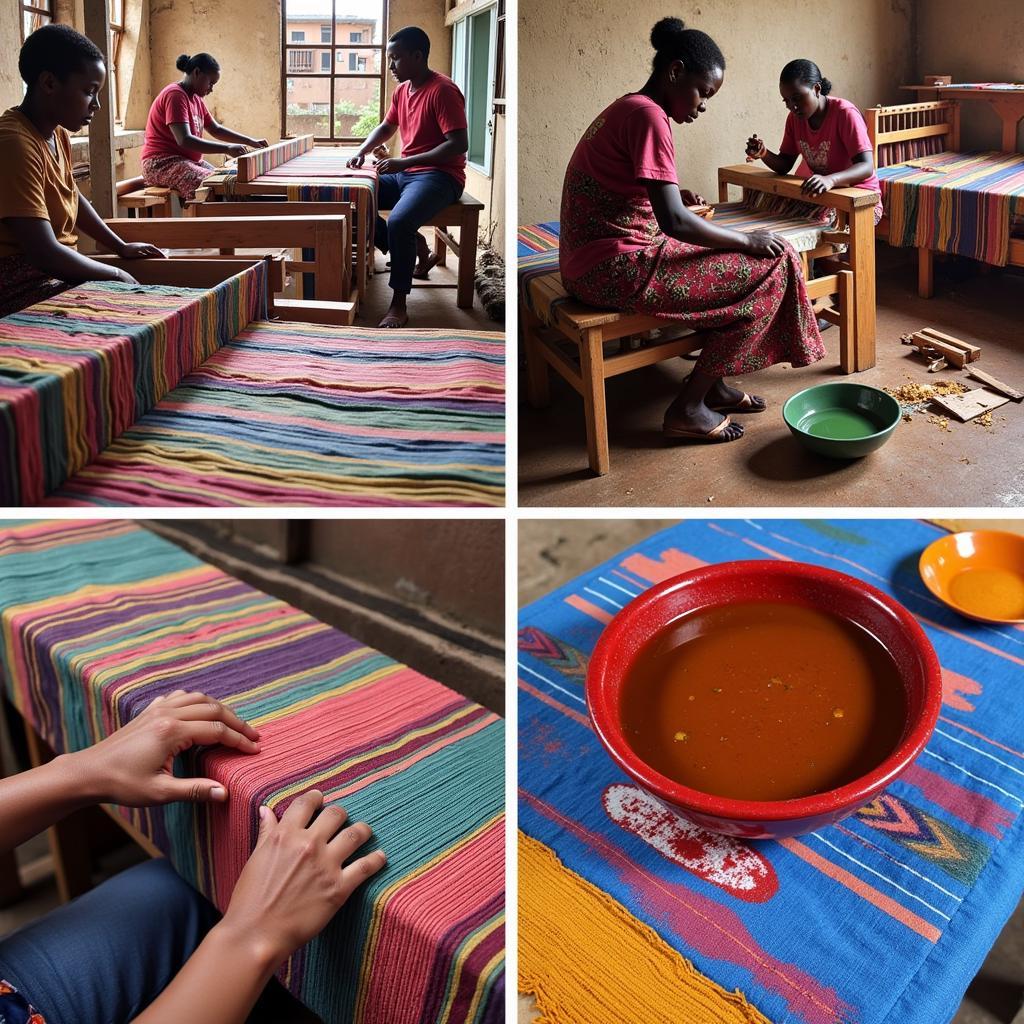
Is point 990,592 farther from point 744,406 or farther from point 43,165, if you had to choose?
point 43,165

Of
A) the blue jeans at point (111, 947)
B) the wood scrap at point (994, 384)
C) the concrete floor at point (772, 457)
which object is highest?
the wood scrap at point (994, 384)

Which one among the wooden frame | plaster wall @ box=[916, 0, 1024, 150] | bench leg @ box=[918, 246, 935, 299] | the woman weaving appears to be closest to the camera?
the woman weaving

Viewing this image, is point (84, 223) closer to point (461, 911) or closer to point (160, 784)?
point (160, 784)

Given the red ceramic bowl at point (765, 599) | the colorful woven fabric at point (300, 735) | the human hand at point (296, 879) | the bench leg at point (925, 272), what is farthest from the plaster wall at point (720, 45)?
the human hand at point (296, 879)

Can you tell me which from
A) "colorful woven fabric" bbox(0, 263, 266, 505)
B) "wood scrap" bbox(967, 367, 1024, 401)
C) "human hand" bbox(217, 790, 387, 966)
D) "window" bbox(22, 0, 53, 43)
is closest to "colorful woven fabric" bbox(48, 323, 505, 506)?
"colorful woven fabric" bbox(0, 263, 266, 505)

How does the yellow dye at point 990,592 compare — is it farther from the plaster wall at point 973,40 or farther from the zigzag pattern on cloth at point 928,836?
the plaster wall at point 973,40

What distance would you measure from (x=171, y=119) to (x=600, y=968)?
1834 millimetres

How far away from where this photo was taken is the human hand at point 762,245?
74.3 inches

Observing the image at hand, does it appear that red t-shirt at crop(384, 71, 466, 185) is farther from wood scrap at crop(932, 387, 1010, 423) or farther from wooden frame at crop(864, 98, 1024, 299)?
wood scrap at crop(932, 387, 1010, 423)

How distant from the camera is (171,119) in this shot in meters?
1.79

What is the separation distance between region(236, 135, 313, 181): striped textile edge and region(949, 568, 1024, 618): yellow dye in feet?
5.89

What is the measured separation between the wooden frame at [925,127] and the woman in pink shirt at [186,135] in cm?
166

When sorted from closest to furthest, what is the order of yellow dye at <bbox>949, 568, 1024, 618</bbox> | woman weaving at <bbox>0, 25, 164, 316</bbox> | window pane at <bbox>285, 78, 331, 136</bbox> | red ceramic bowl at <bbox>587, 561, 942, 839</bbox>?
red ceramic bowl at <bbox>587, 561, 942, 839</bbox>
yellow dye at <bbox>949, 568, 1024, 618</bbox>
woman weaving at <bbox>0, 25, 164, 316</bbox>
window pane at <bbox>285, 78, 331, 136</bbox>

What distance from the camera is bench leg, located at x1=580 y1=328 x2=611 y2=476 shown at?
1.85 metres
